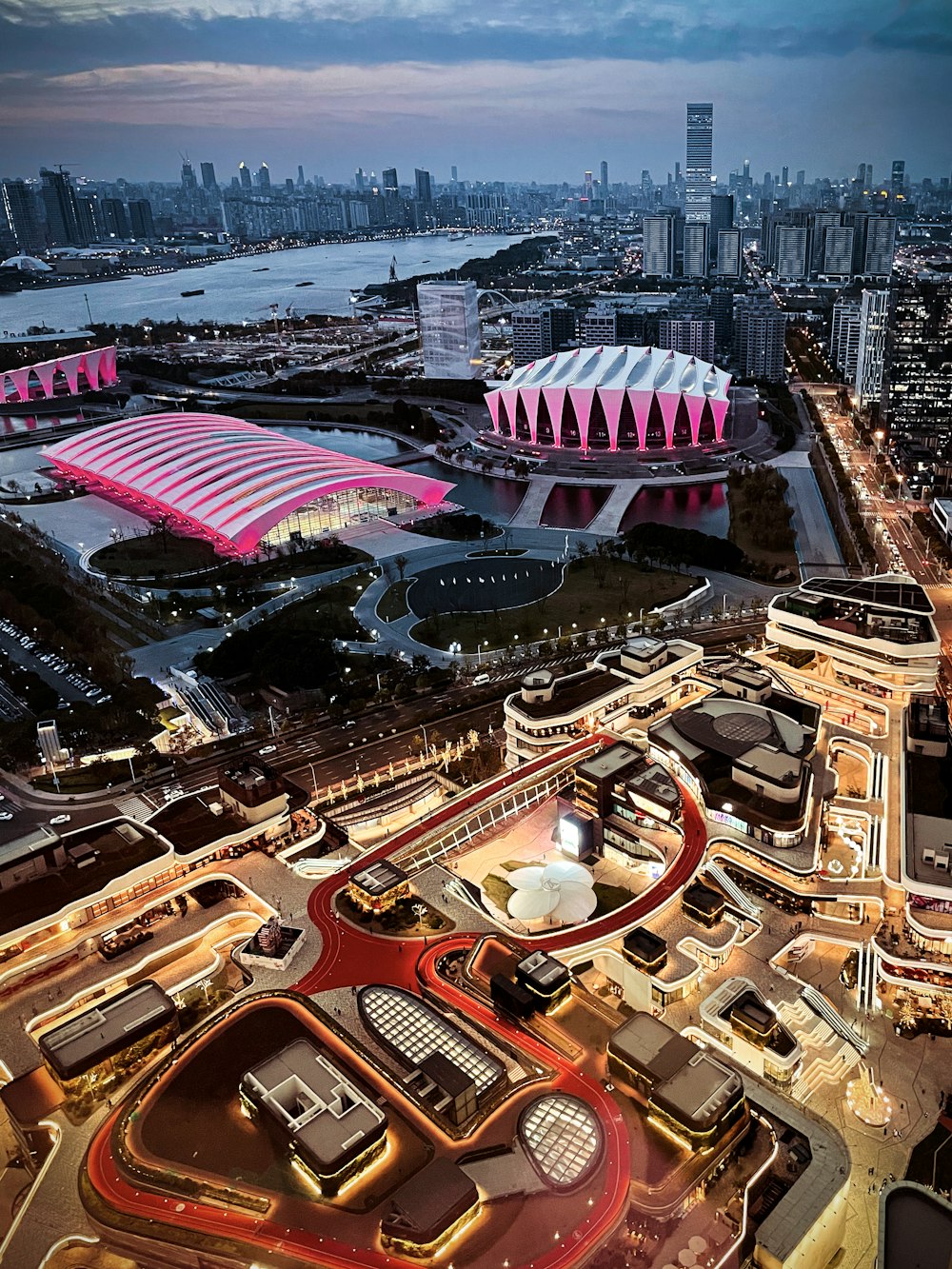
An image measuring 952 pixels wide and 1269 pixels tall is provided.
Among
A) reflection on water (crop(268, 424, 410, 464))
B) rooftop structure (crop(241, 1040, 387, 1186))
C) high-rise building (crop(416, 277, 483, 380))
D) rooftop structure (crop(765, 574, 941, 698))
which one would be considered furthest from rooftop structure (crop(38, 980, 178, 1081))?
high-rise building (crop(416, 277, 483, 380))

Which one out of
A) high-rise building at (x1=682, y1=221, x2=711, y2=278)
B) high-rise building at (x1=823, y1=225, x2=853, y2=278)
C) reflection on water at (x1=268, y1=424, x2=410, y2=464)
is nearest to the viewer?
reflection on water at (x1=268, y1=424, x2=410, y2=464)

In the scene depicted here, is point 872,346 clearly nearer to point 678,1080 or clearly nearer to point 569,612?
point 569,612

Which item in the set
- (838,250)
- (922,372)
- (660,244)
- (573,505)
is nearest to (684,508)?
(573,505)

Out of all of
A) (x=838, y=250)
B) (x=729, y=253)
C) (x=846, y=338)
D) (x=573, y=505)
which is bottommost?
(x=573, y=505)

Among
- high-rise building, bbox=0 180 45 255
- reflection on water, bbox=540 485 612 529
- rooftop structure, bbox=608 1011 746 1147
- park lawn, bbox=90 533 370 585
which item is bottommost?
reflection on water, bbox=540 485 612 529

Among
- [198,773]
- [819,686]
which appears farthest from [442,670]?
[819,686]

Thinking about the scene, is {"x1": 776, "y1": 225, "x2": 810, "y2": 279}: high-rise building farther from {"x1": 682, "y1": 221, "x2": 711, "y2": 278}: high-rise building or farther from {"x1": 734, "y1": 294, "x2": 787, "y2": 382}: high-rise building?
{"x1": 734, "y1": 294, "x2": 787, "y2": 382}: high-rise building

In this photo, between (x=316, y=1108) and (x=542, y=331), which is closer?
(x=316, y=1108)
